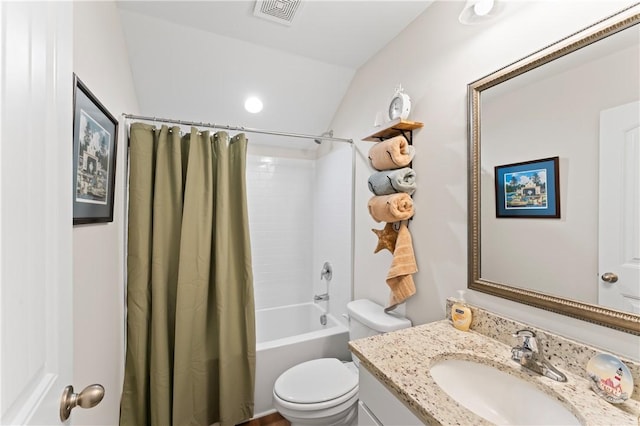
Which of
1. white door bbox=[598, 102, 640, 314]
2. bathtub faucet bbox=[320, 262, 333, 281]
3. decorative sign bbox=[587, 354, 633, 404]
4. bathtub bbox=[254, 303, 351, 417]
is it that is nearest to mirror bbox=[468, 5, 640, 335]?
white door bbox=[598, 102, 640, 314]

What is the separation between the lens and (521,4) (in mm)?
1036

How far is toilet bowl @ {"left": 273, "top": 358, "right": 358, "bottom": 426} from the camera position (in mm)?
1360

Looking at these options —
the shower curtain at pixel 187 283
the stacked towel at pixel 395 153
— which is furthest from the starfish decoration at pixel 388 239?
the shower curtain at pixel 187 283

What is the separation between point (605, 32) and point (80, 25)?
5.62ft

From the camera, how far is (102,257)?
1203mm

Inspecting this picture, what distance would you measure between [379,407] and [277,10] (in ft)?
6.37

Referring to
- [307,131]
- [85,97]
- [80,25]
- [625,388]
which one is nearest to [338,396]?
[625,388]

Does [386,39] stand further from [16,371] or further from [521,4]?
[16,371]

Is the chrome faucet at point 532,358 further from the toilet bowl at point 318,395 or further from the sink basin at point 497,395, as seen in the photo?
the toilet bowl at point 318,395

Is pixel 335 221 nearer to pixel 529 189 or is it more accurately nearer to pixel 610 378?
pixel 529 189

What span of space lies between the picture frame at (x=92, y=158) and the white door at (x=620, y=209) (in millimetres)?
1662

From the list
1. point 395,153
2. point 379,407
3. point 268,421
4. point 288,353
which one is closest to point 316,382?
point 288,353

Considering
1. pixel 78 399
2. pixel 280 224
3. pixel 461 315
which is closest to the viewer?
pixel 78 399

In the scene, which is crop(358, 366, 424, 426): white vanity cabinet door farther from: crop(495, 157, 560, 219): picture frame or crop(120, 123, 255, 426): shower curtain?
crop(120, 123, 255, 426): shower curtain
